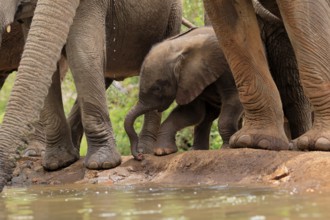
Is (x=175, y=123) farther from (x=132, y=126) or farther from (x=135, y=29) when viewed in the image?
(x=135, y=29)

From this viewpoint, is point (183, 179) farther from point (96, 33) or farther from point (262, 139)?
point (96, 33)

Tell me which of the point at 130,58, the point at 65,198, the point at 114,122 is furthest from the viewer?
the point at 114,122

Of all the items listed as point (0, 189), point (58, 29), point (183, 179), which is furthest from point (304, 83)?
point (0, 189)

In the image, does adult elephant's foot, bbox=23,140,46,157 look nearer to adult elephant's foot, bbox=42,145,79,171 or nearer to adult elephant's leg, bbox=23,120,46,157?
adult elephant's leg, bbox=23,120,46,157

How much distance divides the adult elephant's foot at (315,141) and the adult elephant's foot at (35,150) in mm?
3469

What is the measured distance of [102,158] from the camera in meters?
7.19

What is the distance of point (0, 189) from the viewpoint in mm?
5738

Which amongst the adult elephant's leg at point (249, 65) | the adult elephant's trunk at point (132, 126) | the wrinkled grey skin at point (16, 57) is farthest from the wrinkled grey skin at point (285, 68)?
the wrinkled grey skin at point (16, 57)

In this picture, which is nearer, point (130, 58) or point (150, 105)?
point (150, 105)

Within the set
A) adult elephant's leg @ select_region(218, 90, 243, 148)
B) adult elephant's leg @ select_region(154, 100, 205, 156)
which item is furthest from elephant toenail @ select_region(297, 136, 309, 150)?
adult elephant's leg @ select_region(154, 100, 205, 156)

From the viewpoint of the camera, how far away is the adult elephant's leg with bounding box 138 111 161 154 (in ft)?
26.9

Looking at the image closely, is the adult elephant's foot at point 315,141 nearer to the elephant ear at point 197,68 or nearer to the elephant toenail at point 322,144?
the elephant toenail at point 322,144

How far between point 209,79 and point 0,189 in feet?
7.54

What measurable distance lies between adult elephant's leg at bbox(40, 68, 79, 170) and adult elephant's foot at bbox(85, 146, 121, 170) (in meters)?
0.40
